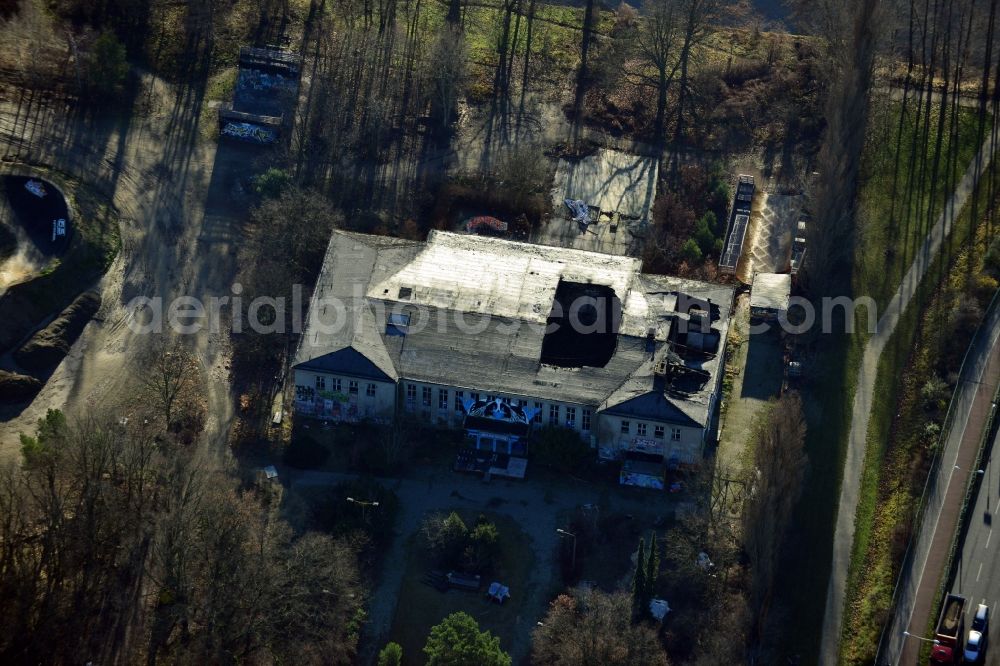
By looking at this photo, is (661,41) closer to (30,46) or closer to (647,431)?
(647,431)

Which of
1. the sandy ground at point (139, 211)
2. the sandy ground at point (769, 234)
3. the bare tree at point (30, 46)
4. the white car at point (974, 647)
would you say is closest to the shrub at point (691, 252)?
the sandy ground at point (769, 234)

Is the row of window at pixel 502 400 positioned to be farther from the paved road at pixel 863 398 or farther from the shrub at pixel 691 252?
the shrub at pixel 691 252

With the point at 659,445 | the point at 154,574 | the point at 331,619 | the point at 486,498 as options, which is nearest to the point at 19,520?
the point at 154,574

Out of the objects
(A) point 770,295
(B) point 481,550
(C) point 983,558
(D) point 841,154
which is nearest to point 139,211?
(B) point 481,550

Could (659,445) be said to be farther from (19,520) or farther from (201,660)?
(19,520)

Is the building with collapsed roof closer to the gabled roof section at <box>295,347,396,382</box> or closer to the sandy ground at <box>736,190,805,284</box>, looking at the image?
→ the gabled roof section at <box>295,347,396,382</box>

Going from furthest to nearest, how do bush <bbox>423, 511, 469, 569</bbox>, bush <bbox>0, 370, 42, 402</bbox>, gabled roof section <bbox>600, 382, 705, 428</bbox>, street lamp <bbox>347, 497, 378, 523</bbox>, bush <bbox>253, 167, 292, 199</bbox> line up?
bush <bbox>253, 167, 292, 199</bbox>
bush <bbox>0, 370, 42, 402</bbox>
gabled roof section <bbox>600, 382, 705, 428</bbox>
street lamp <bbox>347, 497, 378, 523</bbox>
bush <bbox>423, 511, 469, 569</bbox>

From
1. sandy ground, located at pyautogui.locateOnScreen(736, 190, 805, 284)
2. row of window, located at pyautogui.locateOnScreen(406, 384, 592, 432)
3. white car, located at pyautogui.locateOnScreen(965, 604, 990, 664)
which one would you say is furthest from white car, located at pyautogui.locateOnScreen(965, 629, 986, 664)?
sandy ground, located at pyautogui.locateOnScreen(736, 190, 805, 284)
